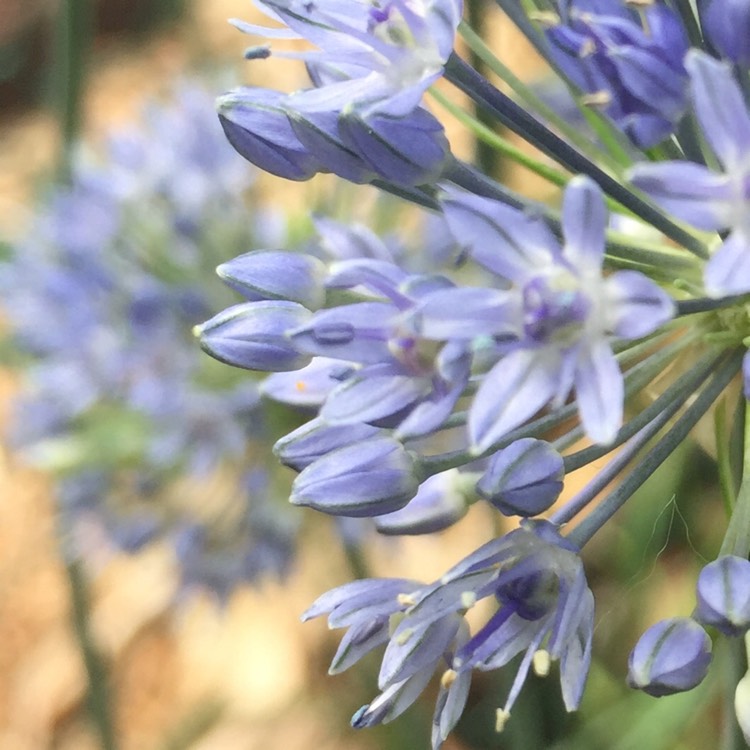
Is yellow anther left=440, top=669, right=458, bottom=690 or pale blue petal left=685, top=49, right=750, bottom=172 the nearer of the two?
pale blue petal left=685, top=49, right=750, bottom=172

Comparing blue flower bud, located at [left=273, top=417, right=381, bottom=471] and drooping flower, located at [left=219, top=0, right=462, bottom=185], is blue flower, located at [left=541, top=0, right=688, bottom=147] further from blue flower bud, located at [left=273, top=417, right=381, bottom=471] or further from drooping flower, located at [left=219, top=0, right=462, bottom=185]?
blue flower bud, located at [left=273, top=417, right=381, bottom=471]

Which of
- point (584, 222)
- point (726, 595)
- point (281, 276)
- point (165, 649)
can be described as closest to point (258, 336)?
point (281, 276)

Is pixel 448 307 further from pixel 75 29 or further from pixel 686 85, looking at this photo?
pixel 75 29

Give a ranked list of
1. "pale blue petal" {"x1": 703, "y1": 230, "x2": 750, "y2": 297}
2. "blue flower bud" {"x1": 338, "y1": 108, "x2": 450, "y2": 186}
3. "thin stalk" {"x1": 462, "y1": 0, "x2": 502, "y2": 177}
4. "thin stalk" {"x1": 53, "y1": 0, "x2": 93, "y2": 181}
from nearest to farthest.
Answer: "pale blue petal" {"x1": 703, "y1": 230, "x2": 750, "y2": 297} < "blue flower bud" {"x1": 338, "y1": 108, "x2": 450, "y2": 186} < "thin stalk" {"x1": 462, "y1": 0, "x2": 502, "y2": 177} < "thin stalk" {"x1": 53, "y1": 0, "x2": 93, "y2": 181}

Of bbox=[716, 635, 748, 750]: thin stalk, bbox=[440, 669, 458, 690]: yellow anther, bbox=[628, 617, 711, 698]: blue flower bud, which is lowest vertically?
bbox=[716, 635, 748, 750]: thin stalk

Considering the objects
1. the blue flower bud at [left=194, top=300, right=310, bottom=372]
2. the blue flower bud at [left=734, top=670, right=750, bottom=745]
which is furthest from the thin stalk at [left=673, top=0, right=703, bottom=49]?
the blue flower bud at [left=734, top=670, right=750, bottom=745]

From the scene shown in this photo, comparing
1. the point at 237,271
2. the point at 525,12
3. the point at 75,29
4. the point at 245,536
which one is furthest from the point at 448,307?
the point at 245,536

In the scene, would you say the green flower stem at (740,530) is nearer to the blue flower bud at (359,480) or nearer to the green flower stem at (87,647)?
the blue flower bud at (359,480)

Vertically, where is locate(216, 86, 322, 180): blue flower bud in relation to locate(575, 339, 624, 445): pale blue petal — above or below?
above
